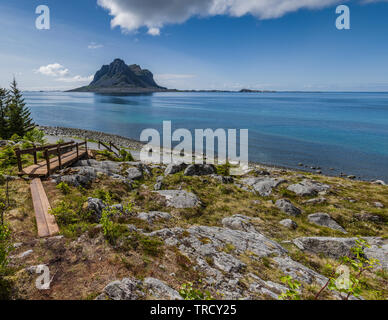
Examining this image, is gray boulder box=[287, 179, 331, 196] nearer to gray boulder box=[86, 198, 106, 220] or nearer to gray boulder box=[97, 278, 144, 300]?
gray boulder box=[86, 198, 106, 220]

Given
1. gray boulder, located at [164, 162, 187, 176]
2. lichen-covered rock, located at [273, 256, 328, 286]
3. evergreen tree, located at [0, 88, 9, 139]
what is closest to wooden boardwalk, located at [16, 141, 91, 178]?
gray boulder, located at [164, 162, 187, 176]

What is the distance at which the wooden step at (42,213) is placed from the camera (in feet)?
22.9

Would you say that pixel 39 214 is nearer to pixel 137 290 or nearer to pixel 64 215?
pixel 64 215

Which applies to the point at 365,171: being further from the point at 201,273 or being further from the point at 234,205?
the point at 201,273

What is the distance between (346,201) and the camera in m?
18.3

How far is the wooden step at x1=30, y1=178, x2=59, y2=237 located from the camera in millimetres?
6965

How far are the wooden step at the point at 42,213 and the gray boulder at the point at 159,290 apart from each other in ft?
13.9

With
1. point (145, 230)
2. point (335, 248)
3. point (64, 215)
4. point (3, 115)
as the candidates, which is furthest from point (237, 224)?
point (3, 115)

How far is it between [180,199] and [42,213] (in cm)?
773

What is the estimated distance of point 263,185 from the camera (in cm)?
1975

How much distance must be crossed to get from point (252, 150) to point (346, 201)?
3305 cm

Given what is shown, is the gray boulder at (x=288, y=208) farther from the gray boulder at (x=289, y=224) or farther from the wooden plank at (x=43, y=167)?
the wooden plank at (x=43, y=167)

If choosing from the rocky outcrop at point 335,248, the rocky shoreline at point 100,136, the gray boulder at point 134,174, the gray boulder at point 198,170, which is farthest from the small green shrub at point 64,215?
the rocky shoreline at point 100,136
